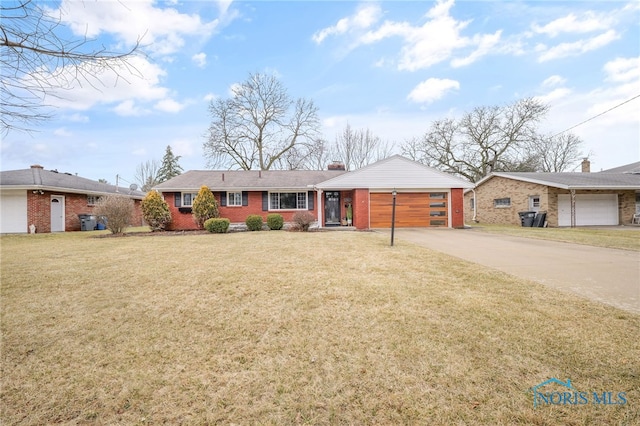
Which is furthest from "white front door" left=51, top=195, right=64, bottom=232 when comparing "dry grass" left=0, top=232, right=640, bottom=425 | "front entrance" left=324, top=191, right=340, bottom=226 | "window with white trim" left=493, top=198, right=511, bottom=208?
"window with white trim" left=493, top=198, right=511, bottom=208

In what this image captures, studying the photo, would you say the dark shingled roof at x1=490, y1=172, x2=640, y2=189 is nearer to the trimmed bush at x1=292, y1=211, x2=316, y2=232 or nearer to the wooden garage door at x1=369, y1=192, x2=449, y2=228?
the wooden garage door at x1=369, y1=192, x2=449, y2=228

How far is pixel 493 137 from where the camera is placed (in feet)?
96.4

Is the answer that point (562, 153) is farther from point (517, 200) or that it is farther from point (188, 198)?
point (188, 198)

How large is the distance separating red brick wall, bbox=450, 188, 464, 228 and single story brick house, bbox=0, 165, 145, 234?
18875 millimetres

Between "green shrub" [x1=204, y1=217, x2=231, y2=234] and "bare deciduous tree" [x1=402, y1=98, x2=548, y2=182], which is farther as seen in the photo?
"bare deciduous tree" [x1=402, y1=98, x2=548, y2=182]

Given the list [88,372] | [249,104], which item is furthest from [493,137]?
[88,372]

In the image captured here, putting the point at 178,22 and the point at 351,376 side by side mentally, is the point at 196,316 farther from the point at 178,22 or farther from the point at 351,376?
the point at 178,22

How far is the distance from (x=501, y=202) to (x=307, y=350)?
23268 mm

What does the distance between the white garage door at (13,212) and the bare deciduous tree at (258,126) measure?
14664 millimetres

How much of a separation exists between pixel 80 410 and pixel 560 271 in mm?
7773

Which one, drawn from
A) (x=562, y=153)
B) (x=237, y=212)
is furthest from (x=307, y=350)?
(x=562, y=153)

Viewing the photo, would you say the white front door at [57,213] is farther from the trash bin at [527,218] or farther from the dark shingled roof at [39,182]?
the trash bin at [527,218]

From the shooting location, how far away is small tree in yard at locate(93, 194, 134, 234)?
13.9 m

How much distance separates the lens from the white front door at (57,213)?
1702 cm
